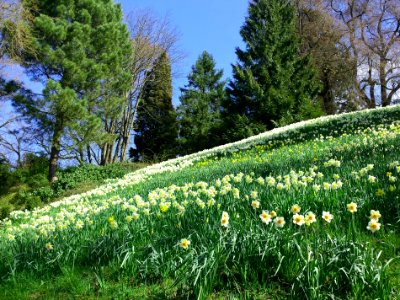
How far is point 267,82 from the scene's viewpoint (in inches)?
962

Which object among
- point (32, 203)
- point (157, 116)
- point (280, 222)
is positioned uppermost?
point (157, 116)

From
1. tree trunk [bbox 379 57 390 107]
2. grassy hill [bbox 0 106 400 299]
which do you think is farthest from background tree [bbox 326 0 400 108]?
grassy hill [bbox 0 106 400 299]

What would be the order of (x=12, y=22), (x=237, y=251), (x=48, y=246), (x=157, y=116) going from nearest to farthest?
1. (x=237, y=251)
2. (x=48, y=246)
3. (x=12, y=22)
4. (x=157, y=116)

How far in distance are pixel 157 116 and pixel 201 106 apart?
359 centimetres

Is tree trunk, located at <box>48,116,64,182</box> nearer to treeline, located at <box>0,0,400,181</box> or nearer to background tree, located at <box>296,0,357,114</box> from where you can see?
treeline, located at <box>0,0,400,181</box>

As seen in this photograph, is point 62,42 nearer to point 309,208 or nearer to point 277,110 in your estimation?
point 277,110

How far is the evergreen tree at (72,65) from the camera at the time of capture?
17422 mm

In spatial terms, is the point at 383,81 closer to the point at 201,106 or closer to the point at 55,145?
the point at 201,106

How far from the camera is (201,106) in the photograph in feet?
98.0

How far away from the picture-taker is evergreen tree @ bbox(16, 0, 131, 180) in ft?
57.2

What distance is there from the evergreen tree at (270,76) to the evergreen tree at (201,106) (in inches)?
142

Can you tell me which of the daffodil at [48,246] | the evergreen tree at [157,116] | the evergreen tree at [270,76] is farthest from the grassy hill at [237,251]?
the evergreen tree at [157,116]

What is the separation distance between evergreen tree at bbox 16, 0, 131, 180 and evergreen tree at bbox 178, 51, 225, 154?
867 centimetres

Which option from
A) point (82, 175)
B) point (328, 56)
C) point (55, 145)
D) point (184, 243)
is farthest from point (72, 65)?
point (328, 56)
